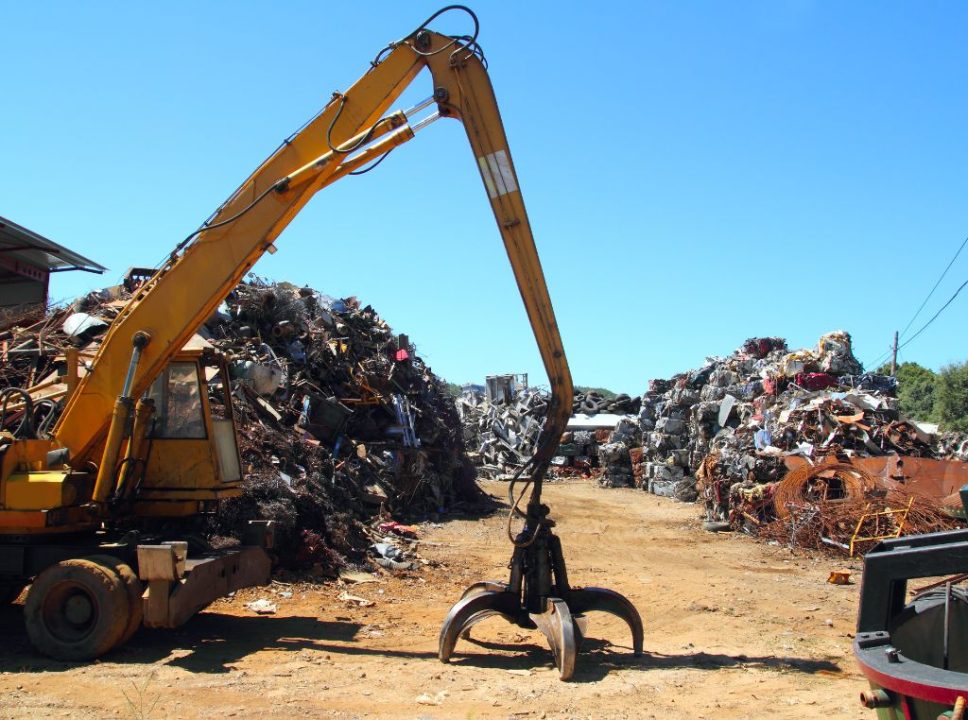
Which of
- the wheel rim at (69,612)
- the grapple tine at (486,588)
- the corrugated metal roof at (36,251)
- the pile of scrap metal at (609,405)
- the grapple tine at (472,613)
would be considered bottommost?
the wheel rim at (69,612)

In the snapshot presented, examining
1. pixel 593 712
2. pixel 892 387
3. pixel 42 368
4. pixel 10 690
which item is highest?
pixel 892 387

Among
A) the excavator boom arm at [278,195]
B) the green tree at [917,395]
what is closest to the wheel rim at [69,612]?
the excavator boom arm at [278,195]

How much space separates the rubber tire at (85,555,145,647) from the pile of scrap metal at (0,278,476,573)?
198 cm

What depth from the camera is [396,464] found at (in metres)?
16.6

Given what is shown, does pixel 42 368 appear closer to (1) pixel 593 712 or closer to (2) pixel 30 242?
(2) pixel 30 242

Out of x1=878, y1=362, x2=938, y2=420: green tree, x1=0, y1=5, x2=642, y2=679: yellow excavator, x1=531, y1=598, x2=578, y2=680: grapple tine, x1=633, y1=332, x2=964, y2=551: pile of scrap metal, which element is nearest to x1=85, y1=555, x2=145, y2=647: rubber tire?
x1=0, y1=5, x2=642, y2=679: yellow excavator

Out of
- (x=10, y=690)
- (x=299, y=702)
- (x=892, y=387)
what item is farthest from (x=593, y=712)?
(x=892, y=387)

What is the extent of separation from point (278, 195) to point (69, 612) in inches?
155

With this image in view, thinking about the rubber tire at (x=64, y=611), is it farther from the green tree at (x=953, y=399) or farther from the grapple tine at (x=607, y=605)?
the green tree at (x=953, y=399)

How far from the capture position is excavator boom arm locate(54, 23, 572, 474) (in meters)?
7.40

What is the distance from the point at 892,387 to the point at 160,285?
55.9 ft

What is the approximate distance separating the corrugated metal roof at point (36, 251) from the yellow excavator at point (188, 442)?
11.5 meters

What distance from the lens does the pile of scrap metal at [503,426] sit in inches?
1254

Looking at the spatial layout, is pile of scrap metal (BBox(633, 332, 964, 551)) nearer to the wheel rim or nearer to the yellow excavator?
the yellow excavator
